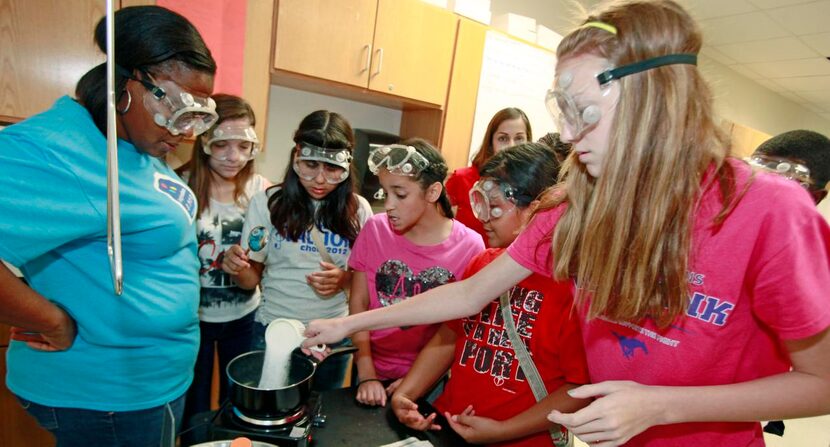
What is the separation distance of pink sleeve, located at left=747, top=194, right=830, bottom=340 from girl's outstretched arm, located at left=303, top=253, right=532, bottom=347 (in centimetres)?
44

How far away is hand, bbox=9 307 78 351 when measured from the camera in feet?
3.04

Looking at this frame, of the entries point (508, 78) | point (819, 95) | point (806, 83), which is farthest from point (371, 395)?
point (819, 95)

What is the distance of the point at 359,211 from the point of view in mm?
1780

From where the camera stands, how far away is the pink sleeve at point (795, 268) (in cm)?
60

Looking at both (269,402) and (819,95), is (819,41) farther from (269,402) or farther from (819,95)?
(269,402)

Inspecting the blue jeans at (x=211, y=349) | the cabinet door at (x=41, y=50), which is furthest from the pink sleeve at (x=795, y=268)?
the cabinet door at (x=41, y=50)

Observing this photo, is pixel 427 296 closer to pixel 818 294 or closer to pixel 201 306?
pixel 818 294

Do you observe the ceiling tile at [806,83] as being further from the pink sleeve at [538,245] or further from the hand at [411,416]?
the hand at [411,416]

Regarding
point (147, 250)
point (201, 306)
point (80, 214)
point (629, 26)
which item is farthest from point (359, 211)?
point (629, 26)

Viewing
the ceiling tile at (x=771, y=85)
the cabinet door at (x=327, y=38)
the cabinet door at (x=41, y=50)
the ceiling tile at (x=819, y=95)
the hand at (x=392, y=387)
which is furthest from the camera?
the ceiling tile at (x=819, y=95)

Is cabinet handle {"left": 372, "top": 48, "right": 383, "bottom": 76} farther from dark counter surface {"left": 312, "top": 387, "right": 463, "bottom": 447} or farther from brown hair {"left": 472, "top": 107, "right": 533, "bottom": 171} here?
dark counter surface {"left": 312, "top": 387, "right": 463, "bottom": 447}

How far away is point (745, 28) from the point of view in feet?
13.3

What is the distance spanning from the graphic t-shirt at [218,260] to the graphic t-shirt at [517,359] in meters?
0.99

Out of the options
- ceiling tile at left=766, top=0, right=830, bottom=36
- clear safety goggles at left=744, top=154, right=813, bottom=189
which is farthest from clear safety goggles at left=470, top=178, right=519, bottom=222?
ceiling tile at left=766, top=0, right=830, bottom=36
